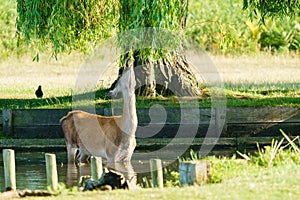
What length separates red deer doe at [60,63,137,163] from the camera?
15.8m

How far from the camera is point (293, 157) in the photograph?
13.6m

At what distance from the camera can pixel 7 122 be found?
63.8 feet

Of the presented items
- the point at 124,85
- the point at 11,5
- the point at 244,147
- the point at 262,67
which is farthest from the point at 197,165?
the point at 11,5

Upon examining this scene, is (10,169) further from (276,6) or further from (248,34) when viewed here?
(248,34)

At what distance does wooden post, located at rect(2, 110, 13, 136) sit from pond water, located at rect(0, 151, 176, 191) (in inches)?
60.4

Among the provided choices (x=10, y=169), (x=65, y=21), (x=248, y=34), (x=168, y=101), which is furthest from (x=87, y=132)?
(x=248, y=34)

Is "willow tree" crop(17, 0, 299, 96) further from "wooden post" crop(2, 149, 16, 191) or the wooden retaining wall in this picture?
"wooden post" crop(2, 149, 16, 191)

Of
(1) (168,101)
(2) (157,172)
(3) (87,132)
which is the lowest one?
(2) (157,172)

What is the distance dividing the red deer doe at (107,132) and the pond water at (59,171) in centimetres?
28

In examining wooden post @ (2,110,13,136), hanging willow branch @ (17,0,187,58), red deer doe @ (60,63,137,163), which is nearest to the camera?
red deer doe @ (60,63,137,163)

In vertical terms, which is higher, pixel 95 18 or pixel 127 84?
pixel 95 18

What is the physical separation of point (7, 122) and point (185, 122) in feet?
13.4

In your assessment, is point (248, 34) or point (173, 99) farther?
point (248, 34)

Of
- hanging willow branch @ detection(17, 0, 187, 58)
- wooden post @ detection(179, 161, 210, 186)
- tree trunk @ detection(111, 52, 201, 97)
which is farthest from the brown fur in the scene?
tree trunk @ detection(111, 52, 201, 97)
